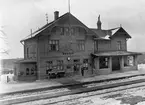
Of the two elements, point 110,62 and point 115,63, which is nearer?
point 110,62

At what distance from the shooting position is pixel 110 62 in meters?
21.5

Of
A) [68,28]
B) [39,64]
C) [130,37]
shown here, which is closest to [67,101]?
[39,64]

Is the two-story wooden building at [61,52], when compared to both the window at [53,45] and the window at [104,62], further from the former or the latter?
the window at [104,62]

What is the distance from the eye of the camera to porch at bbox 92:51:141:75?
20.8 metres

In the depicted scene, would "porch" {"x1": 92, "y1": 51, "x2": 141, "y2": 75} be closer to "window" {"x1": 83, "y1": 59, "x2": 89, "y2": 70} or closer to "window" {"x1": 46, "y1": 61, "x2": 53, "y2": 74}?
"window" {"x1": 83, "y1": 59, "x2": 89, "y2": 70}

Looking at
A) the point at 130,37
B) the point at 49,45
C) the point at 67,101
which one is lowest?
the point at 67,101

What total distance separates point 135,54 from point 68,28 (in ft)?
40.3

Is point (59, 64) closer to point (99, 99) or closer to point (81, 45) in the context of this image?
point (81, 45)

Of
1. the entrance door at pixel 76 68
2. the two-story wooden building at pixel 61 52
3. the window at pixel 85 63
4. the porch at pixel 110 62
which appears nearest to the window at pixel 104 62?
the porch at pixel 110 62

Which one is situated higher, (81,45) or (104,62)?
(81,45)

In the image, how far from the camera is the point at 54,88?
41.8ft

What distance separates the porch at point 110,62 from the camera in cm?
2075

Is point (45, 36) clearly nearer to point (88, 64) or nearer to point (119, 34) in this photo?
point (88, 64)

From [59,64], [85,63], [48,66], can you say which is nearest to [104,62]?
[85,63]
